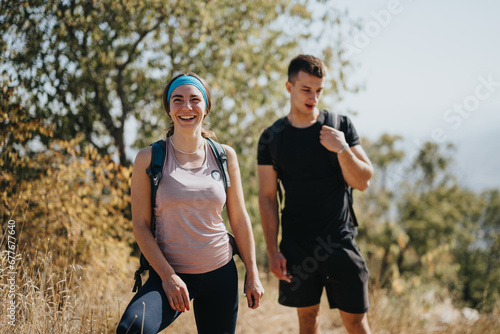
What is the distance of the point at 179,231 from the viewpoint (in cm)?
210

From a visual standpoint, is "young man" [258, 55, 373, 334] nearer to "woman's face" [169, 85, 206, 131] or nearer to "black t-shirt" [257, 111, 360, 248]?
"black t-shirt" [257, 111, 360, 248]

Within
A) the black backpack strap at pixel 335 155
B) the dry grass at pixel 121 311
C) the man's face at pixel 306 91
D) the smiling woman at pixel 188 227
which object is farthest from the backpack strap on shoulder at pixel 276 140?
the dry grass at pixel 121 311

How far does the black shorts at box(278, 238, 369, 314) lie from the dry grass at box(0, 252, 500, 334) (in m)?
1.22

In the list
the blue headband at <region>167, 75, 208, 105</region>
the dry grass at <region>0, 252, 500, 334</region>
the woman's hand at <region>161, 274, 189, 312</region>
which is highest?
the blue headband at <region>167, 75, 208, 105</region>

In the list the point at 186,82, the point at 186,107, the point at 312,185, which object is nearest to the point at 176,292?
the point at 186,107

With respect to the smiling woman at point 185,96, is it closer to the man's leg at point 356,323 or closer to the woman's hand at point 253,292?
the woman's hand at point 253,292

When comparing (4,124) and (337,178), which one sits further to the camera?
(4,124)

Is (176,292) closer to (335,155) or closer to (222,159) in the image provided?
(222,159)

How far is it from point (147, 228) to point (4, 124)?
259cm

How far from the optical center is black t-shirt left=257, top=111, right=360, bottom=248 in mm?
2750

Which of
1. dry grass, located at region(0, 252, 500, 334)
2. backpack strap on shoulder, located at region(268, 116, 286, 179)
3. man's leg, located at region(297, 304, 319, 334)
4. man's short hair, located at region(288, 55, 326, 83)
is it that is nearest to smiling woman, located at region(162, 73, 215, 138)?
backpack strap on shoulder, located at region(268, 116, 286, 179)

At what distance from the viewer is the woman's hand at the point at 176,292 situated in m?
1.97

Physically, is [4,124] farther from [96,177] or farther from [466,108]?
[466,108]

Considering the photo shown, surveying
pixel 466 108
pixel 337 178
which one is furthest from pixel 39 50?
pixel 466 108
